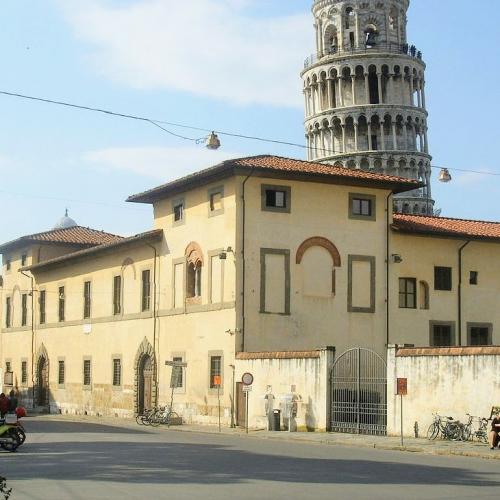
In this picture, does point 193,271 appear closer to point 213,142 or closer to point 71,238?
point 213,142

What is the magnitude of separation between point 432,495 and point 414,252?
29.2 m

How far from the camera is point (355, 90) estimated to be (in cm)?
9925

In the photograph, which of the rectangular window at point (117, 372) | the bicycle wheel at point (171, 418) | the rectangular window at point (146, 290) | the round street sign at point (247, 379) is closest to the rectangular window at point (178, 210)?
the rectangular window at point (146, 290)

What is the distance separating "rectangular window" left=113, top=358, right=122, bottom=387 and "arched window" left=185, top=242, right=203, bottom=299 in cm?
825

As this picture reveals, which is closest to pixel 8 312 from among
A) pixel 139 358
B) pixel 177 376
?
pixel 139 358

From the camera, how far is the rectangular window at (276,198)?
131ft

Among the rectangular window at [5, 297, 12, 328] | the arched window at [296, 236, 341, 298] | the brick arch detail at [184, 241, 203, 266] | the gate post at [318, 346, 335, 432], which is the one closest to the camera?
the gate post at [318, 346, 335, 432]

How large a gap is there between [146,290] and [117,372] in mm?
5044

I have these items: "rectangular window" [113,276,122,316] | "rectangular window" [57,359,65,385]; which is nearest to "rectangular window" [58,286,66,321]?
"rectangular window" [57,359,65,385]

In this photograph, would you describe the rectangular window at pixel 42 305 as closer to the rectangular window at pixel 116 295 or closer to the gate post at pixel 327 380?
the rectangular window at pixel 116 295

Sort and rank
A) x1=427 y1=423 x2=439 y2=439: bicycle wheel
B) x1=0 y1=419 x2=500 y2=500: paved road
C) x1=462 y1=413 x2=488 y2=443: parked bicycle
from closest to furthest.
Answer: x1=0 y1=419 x2=500 y2=500: paved road
x1=462 y1=413 x2=488 y2=443: parked bicycle
x1=427 y1=423 x2=439 y2=439: bicycle wheel

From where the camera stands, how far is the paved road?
1524 centimetres

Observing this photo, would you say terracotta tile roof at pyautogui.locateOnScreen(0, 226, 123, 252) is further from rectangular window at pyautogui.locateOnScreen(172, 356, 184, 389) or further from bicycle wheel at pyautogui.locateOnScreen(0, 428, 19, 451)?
bicycle wheel at pyautogui.locateOnScreen(0, 428, 19, 451)

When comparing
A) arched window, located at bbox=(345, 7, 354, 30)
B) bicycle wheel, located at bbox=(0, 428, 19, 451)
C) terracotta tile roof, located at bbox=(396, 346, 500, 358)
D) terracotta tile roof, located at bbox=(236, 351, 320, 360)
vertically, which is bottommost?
bicycle wheel, located at bbox=(0, 428, 19, 451)
